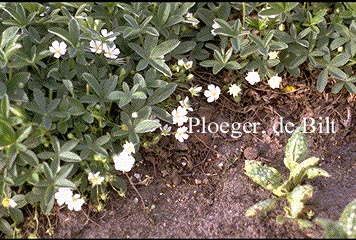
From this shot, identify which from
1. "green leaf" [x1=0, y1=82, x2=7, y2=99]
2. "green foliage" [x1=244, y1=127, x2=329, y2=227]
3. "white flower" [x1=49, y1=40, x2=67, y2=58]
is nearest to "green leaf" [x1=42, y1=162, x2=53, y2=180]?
"green leaf" [x1=0, y1=82, x2=7, y2=99]

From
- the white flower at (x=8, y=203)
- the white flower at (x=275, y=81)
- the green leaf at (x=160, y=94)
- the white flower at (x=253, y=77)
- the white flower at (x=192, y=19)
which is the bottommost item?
the white flower at (x=8, y=203)

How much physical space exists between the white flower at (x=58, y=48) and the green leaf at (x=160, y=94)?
44 centimetres

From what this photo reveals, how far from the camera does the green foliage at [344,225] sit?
87.2 inches

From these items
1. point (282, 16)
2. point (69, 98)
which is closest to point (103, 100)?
point (69, 98)

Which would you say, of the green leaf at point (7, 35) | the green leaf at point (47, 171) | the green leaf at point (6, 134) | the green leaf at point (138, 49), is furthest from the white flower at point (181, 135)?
the green leaf at point (7, 35)

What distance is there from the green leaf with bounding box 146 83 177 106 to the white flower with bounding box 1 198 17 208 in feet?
2.36

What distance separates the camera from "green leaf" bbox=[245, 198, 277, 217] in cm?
251

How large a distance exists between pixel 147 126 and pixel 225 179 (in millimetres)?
439

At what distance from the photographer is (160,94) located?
279 cm

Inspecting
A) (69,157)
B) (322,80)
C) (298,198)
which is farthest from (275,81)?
(69,157)

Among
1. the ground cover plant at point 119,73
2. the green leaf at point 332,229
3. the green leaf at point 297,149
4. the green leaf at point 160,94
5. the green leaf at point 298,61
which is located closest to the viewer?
the green leaf at point 332,229

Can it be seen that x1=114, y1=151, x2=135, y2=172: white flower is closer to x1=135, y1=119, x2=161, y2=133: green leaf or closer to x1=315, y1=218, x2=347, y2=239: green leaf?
x1=135, y1=119, x2=161, y2=133: green leaf

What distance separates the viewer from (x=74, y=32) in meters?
2.75

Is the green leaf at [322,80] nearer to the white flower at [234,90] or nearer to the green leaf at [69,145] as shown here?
the white flower at [234,90]
